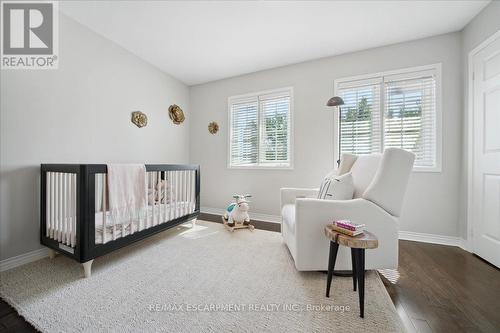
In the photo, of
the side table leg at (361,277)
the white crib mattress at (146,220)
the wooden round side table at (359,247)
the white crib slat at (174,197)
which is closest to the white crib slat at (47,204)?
the white crib mattress at (146,220)

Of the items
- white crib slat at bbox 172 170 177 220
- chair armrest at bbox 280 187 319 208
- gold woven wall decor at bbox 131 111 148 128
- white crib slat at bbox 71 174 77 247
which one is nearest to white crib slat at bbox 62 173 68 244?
white crib slat at bbox 71 174 77 247

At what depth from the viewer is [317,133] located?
2.82 m

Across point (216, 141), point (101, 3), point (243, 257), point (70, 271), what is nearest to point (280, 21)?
point (101, 3)

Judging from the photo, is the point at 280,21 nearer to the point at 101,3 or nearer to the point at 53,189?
the point at 101,3

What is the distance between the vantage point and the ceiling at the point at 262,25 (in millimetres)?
1900

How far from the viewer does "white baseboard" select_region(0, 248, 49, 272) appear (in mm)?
1611

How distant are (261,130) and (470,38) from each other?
2.52 m

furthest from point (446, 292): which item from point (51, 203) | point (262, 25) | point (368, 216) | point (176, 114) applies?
point (176, 114)

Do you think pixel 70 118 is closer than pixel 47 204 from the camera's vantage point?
No

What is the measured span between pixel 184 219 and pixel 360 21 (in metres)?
2.94

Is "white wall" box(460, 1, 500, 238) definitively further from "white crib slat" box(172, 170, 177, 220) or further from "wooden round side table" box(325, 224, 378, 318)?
"white crib slat" box(172, 170, 177, 220)

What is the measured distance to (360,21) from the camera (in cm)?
208

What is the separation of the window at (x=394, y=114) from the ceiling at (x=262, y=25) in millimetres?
460

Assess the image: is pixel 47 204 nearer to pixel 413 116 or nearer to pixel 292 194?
pixel 292 194
